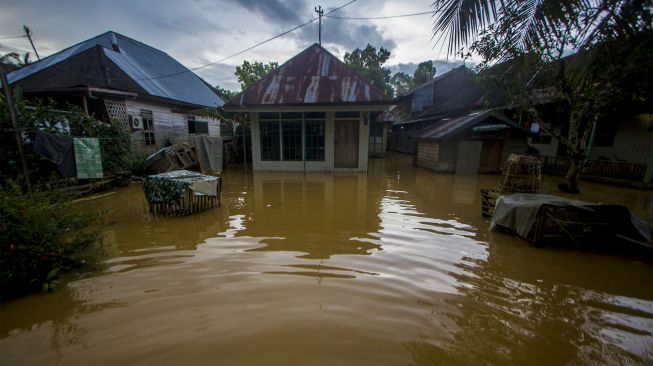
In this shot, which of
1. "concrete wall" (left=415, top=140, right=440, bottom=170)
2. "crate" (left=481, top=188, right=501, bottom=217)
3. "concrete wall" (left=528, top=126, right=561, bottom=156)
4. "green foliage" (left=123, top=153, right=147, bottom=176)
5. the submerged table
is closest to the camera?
the submerged table

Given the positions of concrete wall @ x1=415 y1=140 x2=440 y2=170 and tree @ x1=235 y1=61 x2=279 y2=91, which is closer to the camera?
concrete wall @ x1=415 y1=140 x2=440 y2=170

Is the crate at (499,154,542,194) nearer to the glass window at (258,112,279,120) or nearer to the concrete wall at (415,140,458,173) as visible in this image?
the concrete wall at (415,140,458,173)

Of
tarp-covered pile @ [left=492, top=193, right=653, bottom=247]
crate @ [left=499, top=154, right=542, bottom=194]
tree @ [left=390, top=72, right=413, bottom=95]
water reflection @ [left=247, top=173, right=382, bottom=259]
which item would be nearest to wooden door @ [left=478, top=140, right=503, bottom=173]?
water reflection @ [left=247, top=173, right=382, bottom=259]

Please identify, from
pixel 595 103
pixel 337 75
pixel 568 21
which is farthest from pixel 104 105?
pixel 595 103

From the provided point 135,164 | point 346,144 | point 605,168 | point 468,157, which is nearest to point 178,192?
point 135,164

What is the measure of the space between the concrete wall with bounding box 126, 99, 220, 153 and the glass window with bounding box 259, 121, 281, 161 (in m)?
5.34

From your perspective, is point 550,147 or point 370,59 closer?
point 550,147

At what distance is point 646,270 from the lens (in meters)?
3.89

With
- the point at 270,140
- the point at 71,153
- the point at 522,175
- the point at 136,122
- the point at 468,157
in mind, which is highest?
the point at 136,122

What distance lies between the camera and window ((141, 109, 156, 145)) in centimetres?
1268

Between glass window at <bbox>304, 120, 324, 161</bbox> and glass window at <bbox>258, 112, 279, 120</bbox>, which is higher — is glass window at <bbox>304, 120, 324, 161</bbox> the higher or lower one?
the lower one

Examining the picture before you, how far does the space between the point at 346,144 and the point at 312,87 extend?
10.2 ft

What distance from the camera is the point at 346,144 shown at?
1252 centimetres

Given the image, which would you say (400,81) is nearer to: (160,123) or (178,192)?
(160,123)
